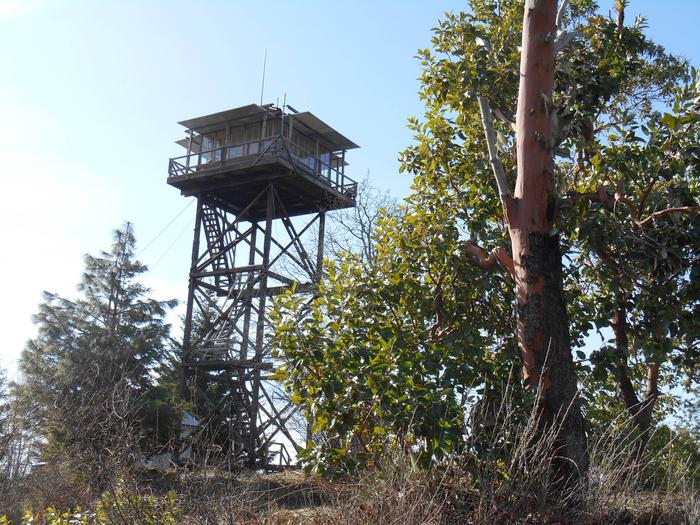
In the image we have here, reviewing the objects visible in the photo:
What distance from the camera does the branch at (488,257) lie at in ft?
24.7

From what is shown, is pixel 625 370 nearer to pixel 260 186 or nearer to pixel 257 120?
pixel 260 186

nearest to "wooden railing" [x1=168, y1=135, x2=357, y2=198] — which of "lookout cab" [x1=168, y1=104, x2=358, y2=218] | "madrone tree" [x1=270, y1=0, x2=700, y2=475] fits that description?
"lookout cab" [x1=168, y1=104, x2=358, y2=218]

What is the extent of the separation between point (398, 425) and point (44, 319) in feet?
63.2

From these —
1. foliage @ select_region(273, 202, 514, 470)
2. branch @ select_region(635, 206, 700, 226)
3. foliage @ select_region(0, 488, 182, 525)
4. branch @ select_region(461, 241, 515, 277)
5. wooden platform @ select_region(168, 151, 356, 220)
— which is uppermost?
wooden platform @ select_region(168, 151, 356, 220)

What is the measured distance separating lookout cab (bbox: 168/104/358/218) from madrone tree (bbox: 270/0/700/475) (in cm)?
1397

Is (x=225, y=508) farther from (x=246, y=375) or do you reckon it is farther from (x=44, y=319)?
(x=44, y=319)

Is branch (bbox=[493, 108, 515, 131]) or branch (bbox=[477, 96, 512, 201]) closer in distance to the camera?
branch (bbox=[477, 96, 512, 201])

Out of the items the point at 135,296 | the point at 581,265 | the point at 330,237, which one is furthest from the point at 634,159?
the point at 135,296

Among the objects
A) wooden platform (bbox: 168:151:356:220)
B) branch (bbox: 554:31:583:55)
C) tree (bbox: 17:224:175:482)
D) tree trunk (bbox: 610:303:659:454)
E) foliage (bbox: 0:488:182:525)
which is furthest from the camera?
wooden platform (bbox: 168:151:356:220)

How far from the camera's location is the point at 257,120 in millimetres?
24078

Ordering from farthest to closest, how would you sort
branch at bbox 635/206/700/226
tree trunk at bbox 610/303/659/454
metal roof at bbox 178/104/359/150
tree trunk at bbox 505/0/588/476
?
metal roof at bbox 178/104/359/150
tree trunk at bbox 610/303/659/454
branch at bbox 635/206/700/226
tree trunk at bbox 505/0/588/476

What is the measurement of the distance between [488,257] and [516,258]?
0.49 m

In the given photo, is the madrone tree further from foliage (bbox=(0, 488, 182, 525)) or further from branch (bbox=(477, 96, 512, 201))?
foliage (bbox=(0, 488, 182, 525))

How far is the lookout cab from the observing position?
2291 centimetres
